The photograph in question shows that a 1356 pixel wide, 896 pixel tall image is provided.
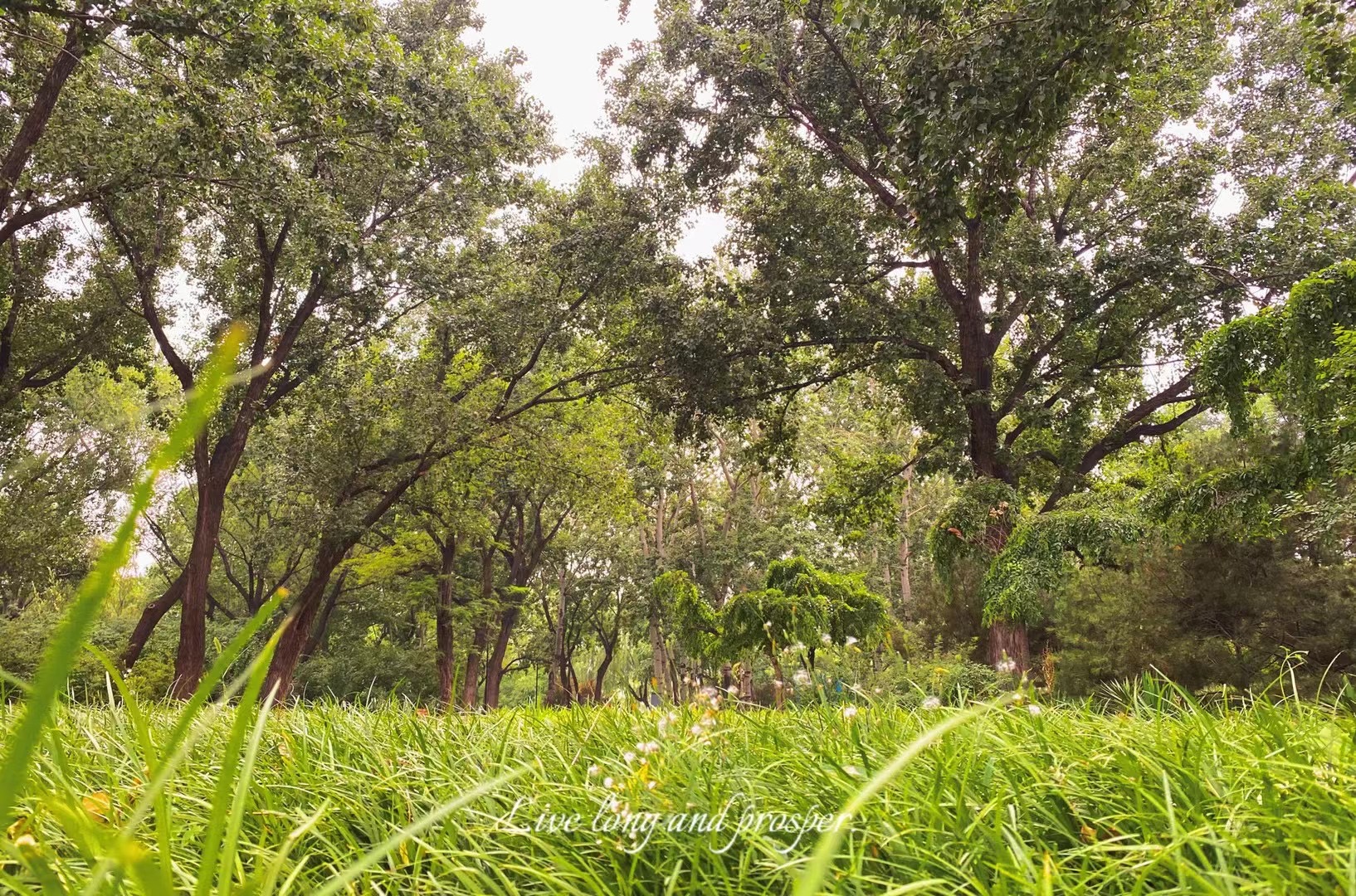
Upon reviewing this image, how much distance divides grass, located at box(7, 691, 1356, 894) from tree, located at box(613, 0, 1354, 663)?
25.4 feet

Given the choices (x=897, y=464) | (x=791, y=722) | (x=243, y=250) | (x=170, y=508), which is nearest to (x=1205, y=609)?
(x=897, y=464)

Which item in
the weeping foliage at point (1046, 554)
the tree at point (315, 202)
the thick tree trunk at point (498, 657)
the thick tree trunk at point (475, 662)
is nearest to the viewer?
the tree at point (315, 202)

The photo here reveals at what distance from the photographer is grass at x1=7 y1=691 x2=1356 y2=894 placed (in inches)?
56.0

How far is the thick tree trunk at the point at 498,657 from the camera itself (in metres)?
21.4

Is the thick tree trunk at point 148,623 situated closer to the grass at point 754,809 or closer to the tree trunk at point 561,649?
the grass at point 754,809

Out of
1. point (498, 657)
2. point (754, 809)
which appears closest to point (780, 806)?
point (754, 809)

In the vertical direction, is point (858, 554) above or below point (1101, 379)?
below

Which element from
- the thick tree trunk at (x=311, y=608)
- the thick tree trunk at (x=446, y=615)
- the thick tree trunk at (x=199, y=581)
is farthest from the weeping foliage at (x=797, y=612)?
the thick tree trunk at (x=446, y=615)

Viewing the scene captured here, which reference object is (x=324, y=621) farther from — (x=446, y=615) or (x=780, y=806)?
(x=780, y=806)

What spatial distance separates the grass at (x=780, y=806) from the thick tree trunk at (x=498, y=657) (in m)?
20.0

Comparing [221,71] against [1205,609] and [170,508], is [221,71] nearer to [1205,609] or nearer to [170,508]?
[1205,609]

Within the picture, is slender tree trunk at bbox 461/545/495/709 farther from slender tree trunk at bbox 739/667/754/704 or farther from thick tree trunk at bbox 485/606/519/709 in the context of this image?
slender tree trunk at bbox 739/667/754/704

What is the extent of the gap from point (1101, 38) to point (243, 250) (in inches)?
496

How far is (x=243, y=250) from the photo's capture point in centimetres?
1207
